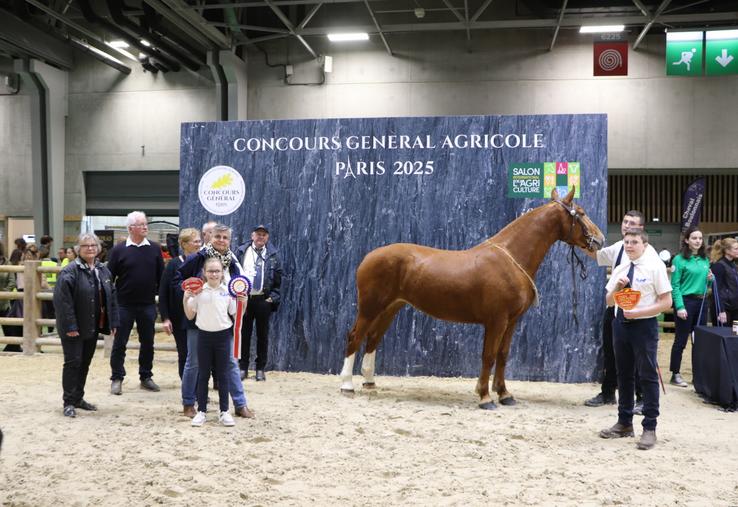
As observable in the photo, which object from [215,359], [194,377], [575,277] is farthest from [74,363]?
[575,277]

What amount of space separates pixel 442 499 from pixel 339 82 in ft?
40.5

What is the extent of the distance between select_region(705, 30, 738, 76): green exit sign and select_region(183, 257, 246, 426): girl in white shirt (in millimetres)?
9406

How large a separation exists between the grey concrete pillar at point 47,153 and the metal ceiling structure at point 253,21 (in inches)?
26.2

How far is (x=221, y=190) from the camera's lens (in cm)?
729

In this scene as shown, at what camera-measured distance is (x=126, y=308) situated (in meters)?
5.94

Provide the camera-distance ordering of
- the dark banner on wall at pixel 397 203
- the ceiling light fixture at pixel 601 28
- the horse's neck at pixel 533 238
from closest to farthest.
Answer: the horse's neck at pixel 533 238 < the dark banner on wall at pixel 397 203 < the ceiling light fixture at pixel 601 28

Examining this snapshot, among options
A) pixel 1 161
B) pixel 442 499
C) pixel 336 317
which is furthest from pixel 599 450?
pixel 1 161

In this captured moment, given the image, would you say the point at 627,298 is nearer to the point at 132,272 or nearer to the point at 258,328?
the point at 258,328

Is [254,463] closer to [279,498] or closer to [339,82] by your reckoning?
[279,498]

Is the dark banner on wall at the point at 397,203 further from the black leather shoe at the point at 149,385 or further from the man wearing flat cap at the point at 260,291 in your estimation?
the black leather shoe at the point at 149,385

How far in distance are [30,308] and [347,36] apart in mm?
8423

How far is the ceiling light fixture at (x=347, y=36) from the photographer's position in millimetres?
13547

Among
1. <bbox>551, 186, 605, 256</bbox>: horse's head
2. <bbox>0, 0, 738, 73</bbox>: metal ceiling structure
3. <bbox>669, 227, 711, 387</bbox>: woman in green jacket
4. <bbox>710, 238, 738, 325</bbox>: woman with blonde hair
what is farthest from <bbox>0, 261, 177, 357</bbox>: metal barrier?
<bbox>710, 238, 738, 325</bbox>: woman with blonde hair

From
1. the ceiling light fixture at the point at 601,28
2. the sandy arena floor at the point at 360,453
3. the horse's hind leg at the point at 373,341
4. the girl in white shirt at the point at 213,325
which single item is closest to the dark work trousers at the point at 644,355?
the sandy arena floor at the point at 360,453
